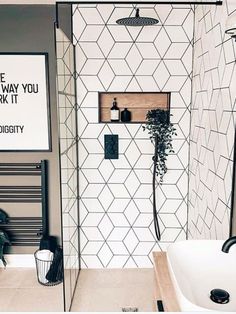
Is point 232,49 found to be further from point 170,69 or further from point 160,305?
point 160,305

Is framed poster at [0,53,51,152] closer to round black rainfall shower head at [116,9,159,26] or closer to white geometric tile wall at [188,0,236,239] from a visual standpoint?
round black rainfall shower head at [116,9,159,26]

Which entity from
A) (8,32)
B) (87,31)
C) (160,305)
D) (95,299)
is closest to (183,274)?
(160,305)

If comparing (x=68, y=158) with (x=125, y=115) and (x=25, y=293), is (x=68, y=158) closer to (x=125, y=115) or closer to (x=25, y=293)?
(x=125, y=115)

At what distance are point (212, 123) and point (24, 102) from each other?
1.76 meters

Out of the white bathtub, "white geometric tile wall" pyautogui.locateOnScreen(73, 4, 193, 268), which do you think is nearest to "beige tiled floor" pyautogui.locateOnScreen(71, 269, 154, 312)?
"white geometric tile wall" pyautogui.locateOnScreen(73, 4, 193, 268)

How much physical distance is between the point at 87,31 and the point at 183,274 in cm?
236

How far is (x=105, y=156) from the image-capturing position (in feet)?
10.6

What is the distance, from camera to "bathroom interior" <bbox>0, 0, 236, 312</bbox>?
286 centimetres

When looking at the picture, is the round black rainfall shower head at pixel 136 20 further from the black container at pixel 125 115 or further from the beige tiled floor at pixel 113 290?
the beige tiled floor at pixel 113 290

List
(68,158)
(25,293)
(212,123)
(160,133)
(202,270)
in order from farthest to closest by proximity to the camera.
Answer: (160,133) → (25,293) → (68,158) → (212,123) → (202,270)

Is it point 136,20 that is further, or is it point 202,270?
point 136,20

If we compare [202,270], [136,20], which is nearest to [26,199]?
[136,20]

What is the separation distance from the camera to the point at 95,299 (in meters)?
2.88

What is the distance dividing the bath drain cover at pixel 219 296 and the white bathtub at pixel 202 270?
1 cm
